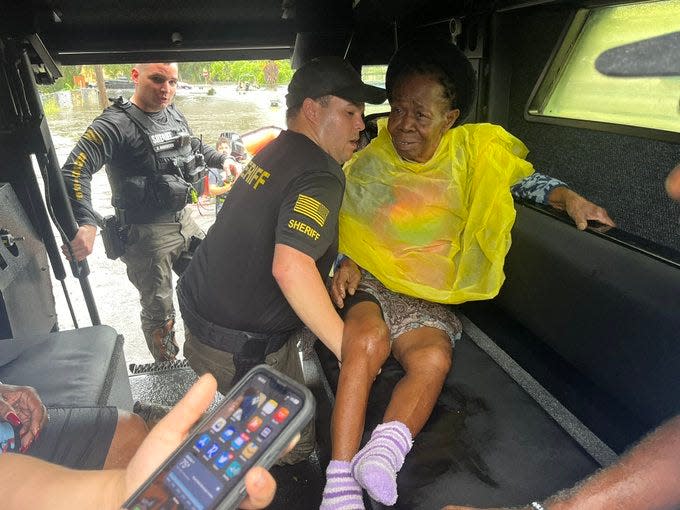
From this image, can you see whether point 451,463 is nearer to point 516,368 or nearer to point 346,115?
point 516,368

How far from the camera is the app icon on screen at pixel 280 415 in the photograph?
822 mm

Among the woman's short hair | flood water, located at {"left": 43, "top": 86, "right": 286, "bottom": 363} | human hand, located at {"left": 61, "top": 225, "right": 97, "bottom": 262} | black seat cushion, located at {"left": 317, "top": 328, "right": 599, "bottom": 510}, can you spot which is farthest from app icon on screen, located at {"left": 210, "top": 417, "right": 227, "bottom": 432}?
human hand, located at {"left": 61, "top": 225, "right": 97, "bottom": 262}

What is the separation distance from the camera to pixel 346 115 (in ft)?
5.14

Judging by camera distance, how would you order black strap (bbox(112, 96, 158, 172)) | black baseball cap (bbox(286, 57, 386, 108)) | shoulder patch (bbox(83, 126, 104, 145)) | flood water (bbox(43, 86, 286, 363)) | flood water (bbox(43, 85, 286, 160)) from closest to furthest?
black baseball cap (bbox(286, 57, 386, 108)) < shoulder patch (bbox(83, 126, 104, 145)) < black strap (bbox(112, 96, 158, 172)) < flood water (bbox(43, 86, 286, 363)) < flood water (bbox(43, 85, 286, 160))

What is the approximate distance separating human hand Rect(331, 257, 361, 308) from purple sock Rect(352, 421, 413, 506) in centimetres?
61

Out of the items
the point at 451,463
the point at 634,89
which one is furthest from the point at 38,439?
the point at 634,89

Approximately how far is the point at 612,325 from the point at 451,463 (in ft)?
2.07

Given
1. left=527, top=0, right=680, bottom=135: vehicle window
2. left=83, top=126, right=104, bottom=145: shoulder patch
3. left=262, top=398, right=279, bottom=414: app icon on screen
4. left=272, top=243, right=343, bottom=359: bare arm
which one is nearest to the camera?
left=262, top=398, right=279, bottom=414: app icon on screen

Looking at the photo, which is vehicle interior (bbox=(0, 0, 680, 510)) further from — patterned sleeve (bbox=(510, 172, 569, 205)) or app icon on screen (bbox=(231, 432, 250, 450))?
app icon on screen (bbox=(231, 432, 250, 450))

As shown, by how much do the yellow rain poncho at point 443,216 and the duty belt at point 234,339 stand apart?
0.52 metres

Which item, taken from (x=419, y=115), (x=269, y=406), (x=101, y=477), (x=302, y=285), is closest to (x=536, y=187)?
(x=419, y=115)

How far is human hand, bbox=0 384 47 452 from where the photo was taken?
3.86ft

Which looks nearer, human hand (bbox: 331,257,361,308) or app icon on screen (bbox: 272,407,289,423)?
app icon on screen (bbox: 272,407,289,423)

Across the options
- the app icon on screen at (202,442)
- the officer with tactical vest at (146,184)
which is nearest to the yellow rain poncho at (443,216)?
the app icon on screen at (202,442)
